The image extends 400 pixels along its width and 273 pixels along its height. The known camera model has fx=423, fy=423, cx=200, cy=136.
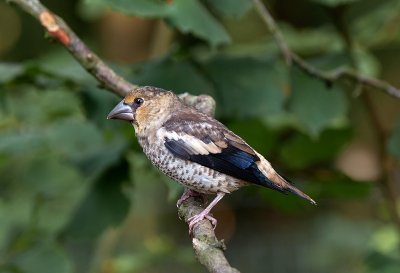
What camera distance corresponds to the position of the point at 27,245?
3.88 meters

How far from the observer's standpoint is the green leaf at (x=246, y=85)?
11.7 ft

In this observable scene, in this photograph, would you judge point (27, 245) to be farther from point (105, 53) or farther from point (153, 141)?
point (105, 53)

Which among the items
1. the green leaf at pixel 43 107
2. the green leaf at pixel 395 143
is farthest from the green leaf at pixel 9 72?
A: the green leaf at pixel 395 143

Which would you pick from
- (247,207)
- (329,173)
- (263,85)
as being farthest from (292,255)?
(263,85)

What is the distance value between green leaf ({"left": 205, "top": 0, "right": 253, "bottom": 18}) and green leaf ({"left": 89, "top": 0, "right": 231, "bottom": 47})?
0.18m

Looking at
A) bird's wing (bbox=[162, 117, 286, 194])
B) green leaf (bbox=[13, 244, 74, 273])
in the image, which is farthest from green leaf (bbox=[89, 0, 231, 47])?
green leaf (bbox=[13, 244, 74, 273])

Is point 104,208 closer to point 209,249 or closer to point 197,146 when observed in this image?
point 197,146

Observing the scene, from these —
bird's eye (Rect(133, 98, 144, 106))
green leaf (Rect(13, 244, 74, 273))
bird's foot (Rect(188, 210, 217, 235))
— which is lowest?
green leaf (Rect(13, 244, 74, 273))

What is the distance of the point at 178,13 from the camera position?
306 centimetres

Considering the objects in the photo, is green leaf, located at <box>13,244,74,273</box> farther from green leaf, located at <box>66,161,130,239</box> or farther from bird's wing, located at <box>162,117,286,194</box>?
bird's wing, located at <box>162,117,286,194</box>

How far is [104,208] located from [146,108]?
121cm

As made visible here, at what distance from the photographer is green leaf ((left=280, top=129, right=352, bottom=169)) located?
411cm

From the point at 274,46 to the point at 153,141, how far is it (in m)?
2.67

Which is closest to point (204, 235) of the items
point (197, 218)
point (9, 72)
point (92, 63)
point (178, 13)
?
point (197, 218)
